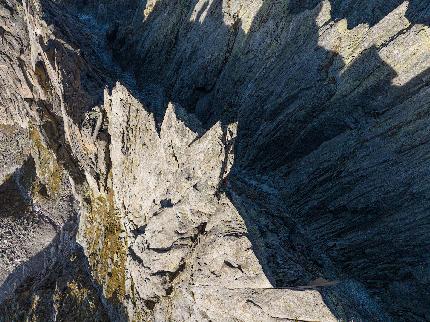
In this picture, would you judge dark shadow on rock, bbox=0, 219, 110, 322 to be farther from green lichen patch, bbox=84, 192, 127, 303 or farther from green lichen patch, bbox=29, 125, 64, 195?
green lichen patch, bbox=29, 125, 64, 195

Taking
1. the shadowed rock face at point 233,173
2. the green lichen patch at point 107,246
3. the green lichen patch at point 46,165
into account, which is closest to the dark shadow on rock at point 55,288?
the shadowed rock face at point 233,173

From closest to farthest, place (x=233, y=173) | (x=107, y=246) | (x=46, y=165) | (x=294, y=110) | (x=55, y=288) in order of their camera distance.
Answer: (x=107, y=246) → (x=55, y=288) → (x=294, y=110) → (x=233, y=173) → (x=46, y=165)

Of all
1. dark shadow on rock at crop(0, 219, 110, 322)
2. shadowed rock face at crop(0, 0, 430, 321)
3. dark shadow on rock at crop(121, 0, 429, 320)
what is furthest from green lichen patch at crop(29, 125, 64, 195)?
dark shadow on rock at crop(121, 0, 429, 320)

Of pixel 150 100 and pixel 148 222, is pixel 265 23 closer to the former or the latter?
pixel 150 100

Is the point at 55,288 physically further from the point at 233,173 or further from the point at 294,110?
the point at 294,110

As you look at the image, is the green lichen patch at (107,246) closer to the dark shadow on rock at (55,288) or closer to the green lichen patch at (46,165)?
the dark shadow on rock at (55,288)

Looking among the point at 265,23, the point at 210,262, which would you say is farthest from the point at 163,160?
the point at 265,23

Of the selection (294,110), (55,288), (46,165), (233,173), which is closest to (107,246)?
(55,288)

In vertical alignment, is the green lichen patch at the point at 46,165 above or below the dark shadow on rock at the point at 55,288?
above
